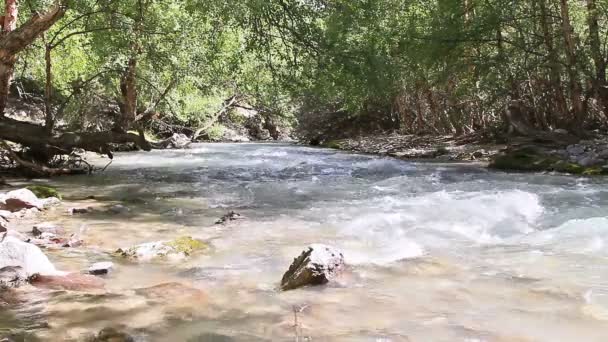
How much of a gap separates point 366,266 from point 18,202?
20.2 ft

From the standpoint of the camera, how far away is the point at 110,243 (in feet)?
21.9

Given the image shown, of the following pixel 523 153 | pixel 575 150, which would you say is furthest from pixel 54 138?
pixel 575 150

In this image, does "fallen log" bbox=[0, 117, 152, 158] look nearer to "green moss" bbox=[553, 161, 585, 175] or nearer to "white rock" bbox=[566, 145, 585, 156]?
"green moss" bbox=[553, 161, 585, 175]

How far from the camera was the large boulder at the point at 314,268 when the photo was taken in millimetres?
4879

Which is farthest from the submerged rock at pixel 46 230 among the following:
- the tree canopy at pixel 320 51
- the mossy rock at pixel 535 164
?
the mossy rock at pixel 535 164

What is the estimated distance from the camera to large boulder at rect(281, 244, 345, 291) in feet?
16.0

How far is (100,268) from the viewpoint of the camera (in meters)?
5.29

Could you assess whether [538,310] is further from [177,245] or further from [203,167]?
[203,167]

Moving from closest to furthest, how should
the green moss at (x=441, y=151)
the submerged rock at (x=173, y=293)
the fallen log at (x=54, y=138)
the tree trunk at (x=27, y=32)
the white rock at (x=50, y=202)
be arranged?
1. the submerged rock at (x=173, y=293)
2. the white rock at (x=50, y=202)
3. the tree trunk at (x=27, y=32)
4. the fallen log at (x=54, y=138)
5. the green moss at (x=441, y=151)

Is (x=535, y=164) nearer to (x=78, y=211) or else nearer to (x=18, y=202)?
(x=78, y=211)

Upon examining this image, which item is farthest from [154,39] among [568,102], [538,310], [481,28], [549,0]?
[568,102]

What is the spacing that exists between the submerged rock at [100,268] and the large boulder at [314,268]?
5.77 ft

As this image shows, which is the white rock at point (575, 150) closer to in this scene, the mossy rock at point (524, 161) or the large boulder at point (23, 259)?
the mossy rock at point (524, 161)

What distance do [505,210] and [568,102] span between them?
14933 millimetres
